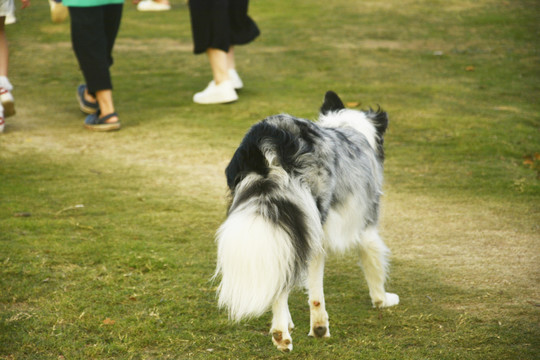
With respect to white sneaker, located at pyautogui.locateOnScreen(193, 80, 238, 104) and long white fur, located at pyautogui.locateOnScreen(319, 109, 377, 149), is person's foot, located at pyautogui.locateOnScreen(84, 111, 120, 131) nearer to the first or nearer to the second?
white sneaker, located at pyautogui.locateOnScreen(193, 80, 238, 104)

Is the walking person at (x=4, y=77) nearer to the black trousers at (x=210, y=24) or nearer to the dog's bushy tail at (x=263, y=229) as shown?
the black trousers at (x=210, y=24)

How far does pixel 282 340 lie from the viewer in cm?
281

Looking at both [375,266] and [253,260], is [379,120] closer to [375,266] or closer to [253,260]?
[375,266]

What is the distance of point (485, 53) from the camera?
938cm

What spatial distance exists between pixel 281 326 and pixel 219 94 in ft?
15.3

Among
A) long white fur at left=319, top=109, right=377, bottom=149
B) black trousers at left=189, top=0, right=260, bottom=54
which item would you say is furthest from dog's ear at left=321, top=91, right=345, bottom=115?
black trousers at left=189, top=0, right=260, bottom=54

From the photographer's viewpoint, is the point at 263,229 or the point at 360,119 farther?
the point at 360,119

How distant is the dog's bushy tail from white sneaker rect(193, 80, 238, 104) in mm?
4447

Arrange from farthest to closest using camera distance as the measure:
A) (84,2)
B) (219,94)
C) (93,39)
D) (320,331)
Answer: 1. (219,94)
2. (93,39)
3. (84,2)
4. (320,331)

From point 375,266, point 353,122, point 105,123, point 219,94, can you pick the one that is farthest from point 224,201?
point 219,94

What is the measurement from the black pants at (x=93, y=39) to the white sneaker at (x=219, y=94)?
1283 mm

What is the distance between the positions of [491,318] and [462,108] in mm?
4124

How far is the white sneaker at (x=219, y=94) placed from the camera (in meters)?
7.15

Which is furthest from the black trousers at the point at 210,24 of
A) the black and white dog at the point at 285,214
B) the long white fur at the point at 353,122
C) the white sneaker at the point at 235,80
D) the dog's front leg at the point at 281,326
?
the dog's front leg at the point at 281,326
